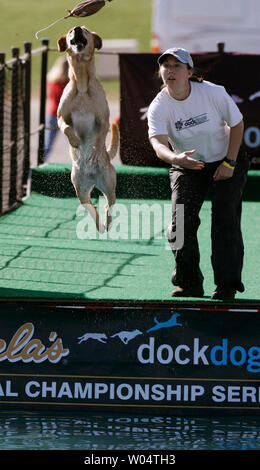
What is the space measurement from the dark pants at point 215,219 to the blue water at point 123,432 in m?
1.00

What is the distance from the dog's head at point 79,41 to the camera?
18.7 feet

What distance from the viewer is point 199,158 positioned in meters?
6.77

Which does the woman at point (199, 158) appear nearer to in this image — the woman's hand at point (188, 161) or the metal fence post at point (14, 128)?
the woman's hand at point (188, 161)

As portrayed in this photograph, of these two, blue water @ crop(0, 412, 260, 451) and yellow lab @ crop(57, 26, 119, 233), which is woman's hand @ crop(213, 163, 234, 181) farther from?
A: blue water @ crop(0, 412, 260, 451)

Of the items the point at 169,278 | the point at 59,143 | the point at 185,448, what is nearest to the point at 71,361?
the point at 185,448

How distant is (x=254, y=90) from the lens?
1111cm

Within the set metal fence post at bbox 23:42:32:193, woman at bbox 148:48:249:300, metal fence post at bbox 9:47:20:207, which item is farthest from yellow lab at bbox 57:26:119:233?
metal fence post at bbox 23:42:32:193

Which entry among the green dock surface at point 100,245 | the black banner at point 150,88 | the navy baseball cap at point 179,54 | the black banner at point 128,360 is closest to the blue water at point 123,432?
the black banner at point 128,360

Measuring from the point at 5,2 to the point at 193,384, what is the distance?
109 ft

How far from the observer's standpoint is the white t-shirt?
6492 mm

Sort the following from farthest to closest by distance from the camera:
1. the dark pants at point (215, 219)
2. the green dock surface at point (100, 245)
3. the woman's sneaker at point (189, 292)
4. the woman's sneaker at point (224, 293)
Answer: the green dock surface at point (100, 245) < the woman's sneaker at point (189, 292) < the woman's sneaker at point (224, 293) < the dark pants at point (215, 219)

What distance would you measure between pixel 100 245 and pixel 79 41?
12.0 feet

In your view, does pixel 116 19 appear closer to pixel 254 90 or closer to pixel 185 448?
pixel 254 90

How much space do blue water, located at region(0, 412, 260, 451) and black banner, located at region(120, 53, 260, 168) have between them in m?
4.91
